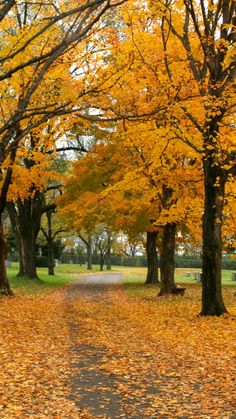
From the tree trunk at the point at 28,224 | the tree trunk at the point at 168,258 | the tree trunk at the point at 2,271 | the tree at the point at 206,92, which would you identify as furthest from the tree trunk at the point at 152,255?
the tree at the point at 206,92

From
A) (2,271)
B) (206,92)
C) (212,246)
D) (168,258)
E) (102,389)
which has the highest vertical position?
(206,92)

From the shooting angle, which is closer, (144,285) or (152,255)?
(144,285)

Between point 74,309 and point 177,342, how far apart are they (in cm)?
763

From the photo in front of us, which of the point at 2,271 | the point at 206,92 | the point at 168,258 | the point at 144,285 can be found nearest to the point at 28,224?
the point at 144,285

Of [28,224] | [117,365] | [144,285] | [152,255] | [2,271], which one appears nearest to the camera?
[117,365]

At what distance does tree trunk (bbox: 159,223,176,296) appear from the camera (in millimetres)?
22562

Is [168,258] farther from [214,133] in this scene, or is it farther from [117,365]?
[117,365]

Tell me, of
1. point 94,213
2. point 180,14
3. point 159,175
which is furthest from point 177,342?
point 94,213

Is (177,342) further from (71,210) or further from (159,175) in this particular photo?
(71,210)

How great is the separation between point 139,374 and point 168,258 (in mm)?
14621

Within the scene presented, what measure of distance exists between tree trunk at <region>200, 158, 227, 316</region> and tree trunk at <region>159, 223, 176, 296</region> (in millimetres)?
6956

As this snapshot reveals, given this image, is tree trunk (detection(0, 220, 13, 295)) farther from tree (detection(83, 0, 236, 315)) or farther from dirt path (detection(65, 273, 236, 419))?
tree (detection(83, 0, 236, 315))

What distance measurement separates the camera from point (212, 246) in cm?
1532

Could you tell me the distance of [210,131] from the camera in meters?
15.1
